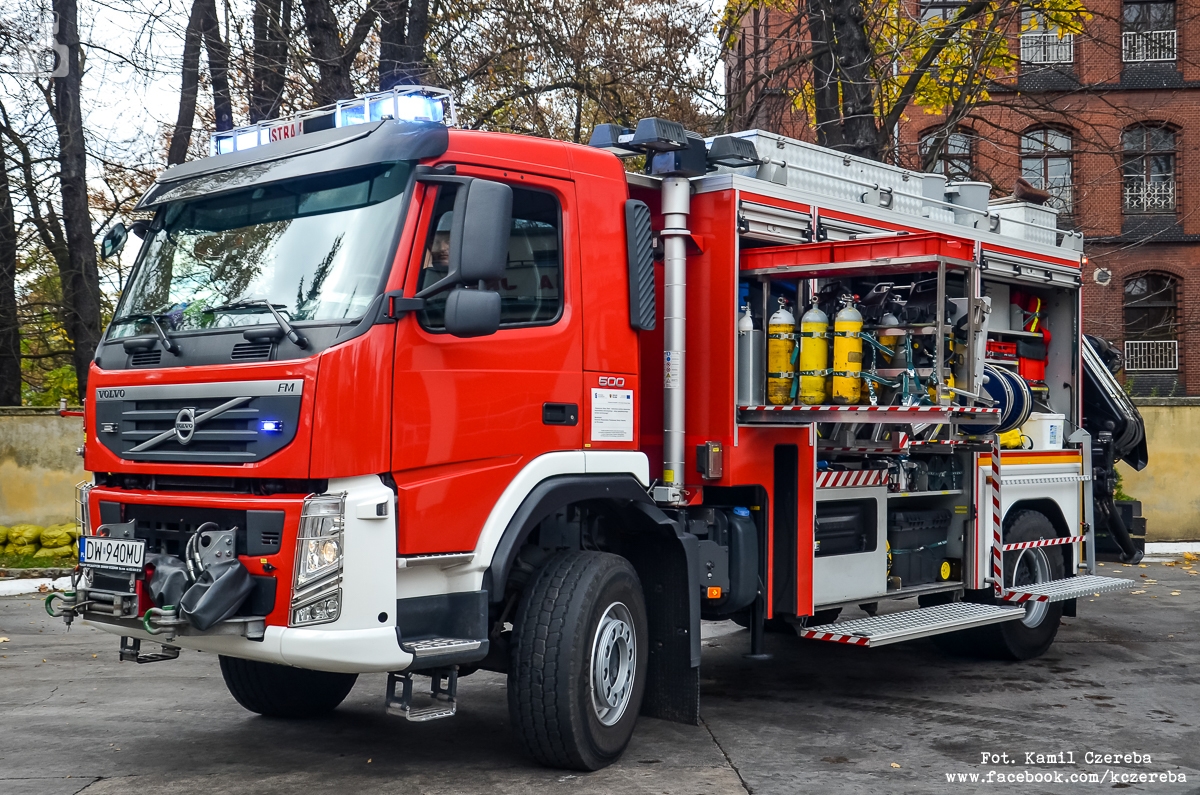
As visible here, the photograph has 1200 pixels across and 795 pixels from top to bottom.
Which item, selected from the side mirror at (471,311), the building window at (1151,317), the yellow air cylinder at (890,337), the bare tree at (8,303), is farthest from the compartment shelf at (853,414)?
the building window at (1151,317)

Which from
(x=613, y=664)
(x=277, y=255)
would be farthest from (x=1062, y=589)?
(x=277, y=255)

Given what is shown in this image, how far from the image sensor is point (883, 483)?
306 inches

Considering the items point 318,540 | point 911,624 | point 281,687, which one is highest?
point 318,540

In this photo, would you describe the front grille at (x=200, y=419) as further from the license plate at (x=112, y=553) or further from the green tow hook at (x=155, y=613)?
the green tow hook at (x=155, y=613)

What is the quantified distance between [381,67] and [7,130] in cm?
472

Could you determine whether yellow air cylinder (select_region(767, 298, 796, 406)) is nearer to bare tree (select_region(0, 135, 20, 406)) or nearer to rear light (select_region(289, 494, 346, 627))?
rear light (select_region(289, 494, 346, 627))

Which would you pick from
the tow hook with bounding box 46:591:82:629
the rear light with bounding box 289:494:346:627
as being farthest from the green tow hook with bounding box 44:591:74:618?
the rear light with bounding box 289:494:346:627

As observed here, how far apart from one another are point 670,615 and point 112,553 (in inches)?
107

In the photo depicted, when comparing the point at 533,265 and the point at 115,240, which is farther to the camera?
the point at 115,240

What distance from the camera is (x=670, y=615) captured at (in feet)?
21.0

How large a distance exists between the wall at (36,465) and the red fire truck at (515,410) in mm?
8526

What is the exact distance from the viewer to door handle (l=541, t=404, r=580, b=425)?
19.0 ft

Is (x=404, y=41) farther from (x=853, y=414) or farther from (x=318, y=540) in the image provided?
(x=318, y=540)

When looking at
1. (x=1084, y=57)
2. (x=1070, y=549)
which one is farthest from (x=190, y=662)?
(x=1084, y=57)
